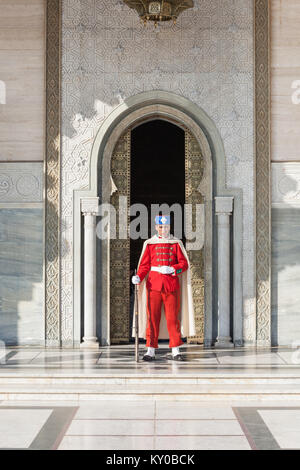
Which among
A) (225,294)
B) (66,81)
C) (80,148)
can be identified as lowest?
(225,294)

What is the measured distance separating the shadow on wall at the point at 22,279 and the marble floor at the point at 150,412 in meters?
0.38

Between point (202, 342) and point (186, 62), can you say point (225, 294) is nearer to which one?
point (202, 342)

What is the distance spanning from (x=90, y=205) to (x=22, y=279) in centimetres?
120

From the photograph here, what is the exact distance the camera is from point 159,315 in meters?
9.62

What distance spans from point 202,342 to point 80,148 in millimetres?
2749

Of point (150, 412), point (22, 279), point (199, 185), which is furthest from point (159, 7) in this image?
point (150, 412)

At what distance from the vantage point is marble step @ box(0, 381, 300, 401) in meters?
8.13

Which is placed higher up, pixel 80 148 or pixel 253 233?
pixel 80 148

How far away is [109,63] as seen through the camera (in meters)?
10.5

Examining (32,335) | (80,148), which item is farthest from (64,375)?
(80,148)

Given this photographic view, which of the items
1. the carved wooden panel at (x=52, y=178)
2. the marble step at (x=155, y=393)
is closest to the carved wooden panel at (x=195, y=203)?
the carved wooden panel at (x=52, y=178)

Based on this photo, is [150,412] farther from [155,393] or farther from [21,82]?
[21,82]
